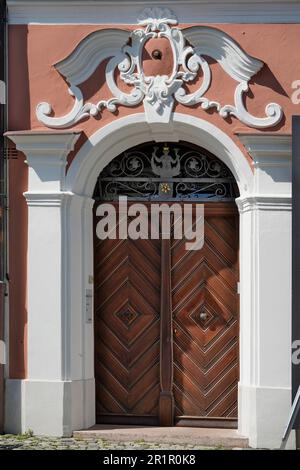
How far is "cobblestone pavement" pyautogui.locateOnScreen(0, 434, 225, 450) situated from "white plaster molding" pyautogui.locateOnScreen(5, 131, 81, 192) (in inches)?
95.3

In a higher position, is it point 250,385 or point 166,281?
point 166,281

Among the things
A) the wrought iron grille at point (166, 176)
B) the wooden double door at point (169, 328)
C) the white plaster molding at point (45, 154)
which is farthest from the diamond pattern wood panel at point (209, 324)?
the white plaster molding at point (45, 154)

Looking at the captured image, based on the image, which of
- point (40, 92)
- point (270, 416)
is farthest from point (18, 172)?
point (270, 416)

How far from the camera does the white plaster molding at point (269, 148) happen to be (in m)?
12.4

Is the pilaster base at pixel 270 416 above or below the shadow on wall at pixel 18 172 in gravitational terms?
below

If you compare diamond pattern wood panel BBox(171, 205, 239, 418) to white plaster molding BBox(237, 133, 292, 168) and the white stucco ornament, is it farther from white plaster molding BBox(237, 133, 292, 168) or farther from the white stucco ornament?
the white stucco ornament

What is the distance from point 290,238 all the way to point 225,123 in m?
1.28

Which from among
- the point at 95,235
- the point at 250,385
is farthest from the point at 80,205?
the point at 250,385

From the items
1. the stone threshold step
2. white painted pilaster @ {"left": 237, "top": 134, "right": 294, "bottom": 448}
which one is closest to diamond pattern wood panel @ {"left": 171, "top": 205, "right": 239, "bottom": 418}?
the stone threshold step

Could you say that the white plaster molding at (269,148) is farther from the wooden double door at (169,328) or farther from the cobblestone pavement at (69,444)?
the cobblestone pavement at (69,444)

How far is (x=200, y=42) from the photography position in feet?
41.3

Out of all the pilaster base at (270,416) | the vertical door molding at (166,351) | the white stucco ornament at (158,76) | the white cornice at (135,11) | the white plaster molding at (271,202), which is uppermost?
the white cornice at (135,11)
